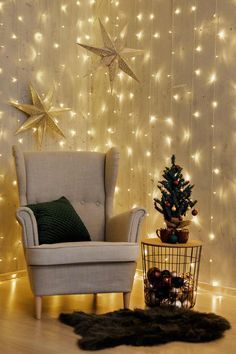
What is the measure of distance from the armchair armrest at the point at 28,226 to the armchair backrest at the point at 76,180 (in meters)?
0.47

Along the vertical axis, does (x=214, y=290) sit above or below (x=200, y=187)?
below

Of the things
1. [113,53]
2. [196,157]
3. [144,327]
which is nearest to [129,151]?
[196,157]

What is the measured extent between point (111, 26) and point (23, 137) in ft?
4.25

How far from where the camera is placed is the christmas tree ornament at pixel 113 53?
433 cm

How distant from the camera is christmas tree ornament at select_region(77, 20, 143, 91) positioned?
4328mm

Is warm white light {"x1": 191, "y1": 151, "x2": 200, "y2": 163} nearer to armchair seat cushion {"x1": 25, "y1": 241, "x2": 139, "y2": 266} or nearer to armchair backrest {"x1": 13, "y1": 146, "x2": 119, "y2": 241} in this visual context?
armchair backrest {"x1": 13, "y1": 146, "x2": 119, "y2": 241}

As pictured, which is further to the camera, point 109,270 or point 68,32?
point 68,32

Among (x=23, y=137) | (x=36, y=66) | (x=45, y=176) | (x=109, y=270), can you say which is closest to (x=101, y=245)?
(x=109, y=270)

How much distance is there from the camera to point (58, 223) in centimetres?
337

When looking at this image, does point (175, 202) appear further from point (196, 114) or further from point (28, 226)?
point (28, 226)

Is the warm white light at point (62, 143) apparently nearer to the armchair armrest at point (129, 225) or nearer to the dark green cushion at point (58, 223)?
the dark green cushion at point (58, 223)

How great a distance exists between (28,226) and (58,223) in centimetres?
25

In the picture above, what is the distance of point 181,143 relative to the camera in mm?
4082

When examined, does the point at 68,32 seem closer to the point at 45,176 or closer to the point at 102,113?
the point at 102,113
